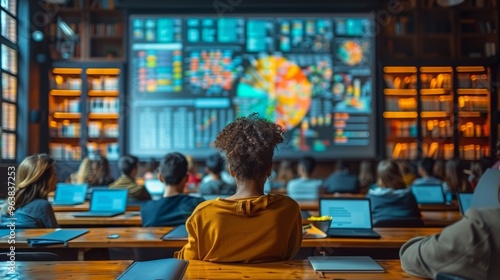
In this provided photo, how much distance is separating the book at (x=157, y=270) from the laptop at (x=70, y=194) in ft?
10.0

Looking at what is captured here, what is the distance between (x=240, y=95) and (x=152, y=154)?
63.6 inches

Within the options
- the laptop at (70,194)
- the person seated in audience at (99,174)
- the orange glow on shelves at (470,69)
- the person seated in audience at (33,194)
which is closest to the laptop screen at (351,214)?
the person seated in audience at (33,194)

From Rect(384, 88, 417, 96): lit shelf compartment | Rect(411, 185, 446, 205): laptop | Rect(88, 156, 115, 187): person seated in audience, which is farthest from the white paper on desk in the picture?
Rect(384, 88, 417, 96): lit shelf compartment

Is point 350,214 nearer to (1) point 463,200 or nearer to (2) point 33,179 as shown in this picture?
(1) point 463,200

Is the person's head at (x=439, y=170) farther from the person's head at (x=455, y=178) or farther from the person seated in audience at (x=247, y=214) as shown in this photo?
the person seated in audience at (x=247, y=214)

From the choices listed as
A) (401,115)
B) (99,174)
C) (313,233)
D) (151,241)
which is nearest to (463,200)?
(313,233)

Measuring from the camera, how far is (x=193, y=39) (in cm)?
767

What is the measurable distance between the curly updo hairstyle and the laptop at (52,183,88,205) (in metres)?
3.03

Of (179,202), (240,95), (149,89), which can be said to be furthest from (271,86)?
(179,202)

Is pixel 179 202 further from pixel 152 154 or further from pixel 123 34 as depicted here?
pixel 123 34

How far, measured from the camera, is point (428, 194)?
4.32 m

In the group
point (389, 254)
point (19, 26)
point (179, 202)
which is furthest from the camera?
point (19, 26)

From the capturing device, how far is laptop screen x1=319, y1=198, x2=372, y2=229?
261 centimetres

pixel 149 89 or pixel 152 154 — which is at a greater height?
pixel 149 89
